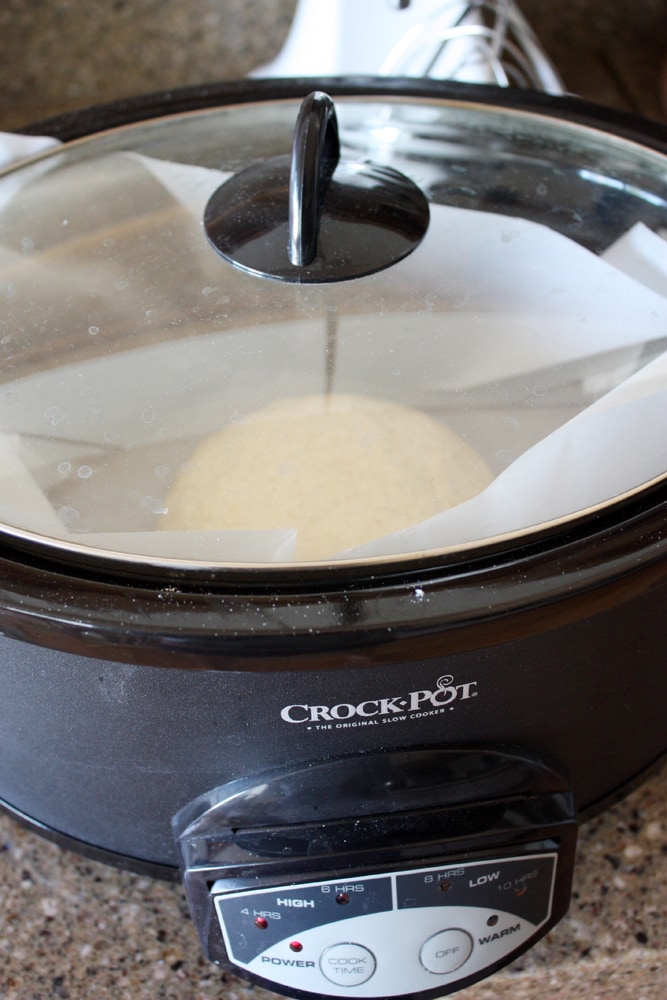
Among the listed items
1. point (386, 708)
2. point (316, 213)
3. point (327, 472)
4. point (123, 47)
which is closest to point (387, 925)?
point (386, 708)

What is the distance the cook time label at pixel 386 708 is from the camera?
1.66ft

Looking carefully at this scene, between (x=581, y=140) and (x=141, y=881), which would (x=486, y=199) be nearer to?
(x=581, y=140)

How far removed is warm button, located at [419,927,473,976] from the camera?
585 millimetres

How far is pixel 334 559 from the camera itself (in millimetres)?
490

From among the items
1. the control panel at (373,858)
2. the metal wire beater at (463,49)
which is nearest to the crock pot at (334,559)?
the control panel at (373,858)

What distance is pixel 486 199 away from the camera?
731 mm

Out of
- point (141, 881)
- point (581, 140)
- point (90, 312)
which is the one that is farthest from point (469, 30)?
point (141, 881)

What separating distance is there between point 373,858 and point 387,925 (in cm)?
5

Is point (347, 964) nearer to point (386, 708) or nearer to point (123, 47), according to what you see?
point (386, 708)

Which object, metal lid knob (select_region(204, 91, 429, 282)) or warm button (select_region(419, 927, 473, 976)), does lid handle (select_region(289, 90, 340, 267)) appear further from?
warm button (select_region(419, 927, 473, 976))

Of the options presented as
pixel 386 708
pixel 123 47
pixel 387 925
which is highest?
pixel 123 47

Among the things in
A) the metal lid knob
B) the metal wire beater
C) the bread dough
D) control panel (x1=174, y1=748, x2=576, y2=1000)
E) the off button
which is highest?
the metal wire beater

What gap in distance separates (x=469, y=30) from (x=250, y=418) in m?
0.62

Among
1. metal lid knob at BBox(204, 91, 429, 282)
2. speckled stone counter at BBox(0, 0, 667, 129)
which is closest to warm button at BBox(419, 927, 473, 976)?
metal lid knob at BBox(204, 91, 429, 282)
